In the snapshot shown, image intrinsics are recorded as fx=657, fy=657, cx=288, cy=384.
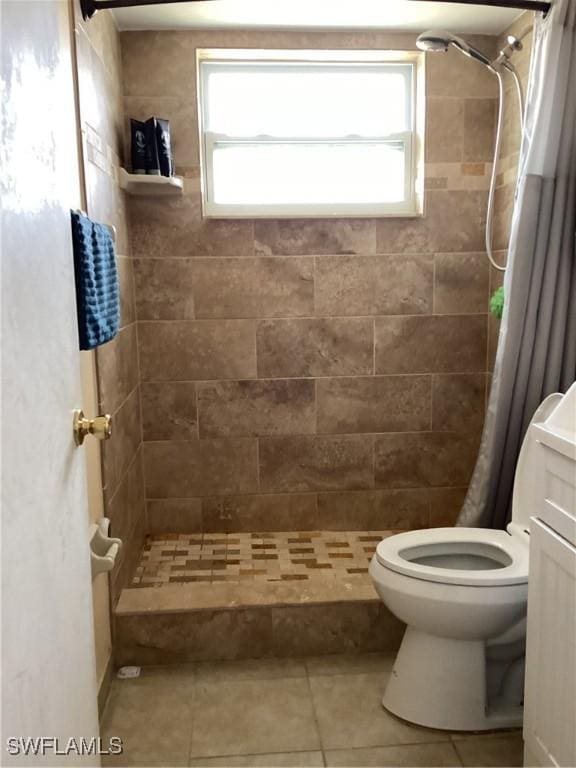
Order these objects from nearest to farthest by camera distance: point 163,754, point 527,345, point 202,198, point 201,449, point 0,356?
1. point 0,356
2. point 163,754
3. point 527,345
4. point 202,198
5. point 201,449

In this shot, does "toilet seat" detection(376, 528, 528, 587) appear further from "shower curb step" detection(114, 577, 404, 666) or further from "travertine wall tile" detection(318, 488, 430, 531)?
"travertine wall tile" detection(318, 488, 430, 531)

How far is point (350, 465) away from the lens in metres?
3.07

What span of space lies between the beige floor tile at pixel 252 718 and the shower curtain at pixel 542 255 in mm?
1059

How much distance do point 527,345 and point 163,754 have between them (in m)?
1.72

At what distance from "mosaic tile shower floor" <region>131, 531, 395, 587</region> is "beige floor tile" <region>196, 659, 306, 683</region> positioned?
31 centimetres

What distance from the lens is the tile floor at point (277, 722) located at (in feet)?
Result: 6.06

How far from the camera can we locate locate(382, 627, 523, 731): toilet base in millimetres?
1938

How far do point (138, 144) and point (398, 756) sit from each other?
7.56 ft

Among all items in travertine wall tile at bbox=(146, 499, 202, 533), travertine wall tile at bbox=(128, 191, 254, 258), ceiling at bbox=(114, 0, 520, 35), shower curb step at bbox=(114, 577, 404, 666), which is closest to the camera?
shower curb step at bbox=(114, 577, 404, 666)

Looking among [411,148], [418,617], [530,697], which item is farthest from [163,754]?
[411,148]

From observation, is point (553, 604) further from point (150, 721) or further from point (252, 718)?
point (150, 721)

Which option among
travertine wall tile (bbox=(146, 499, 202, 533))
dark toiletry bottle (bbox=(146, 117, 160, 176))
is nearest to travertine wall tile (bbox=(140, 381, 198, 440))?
travertine wall tile (bbox=(146, 499, 202, 533))

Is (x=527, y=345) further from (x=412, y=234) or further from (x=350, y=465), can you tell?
(x=350, y=465)

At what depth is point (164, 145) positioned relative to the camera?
261 cm
